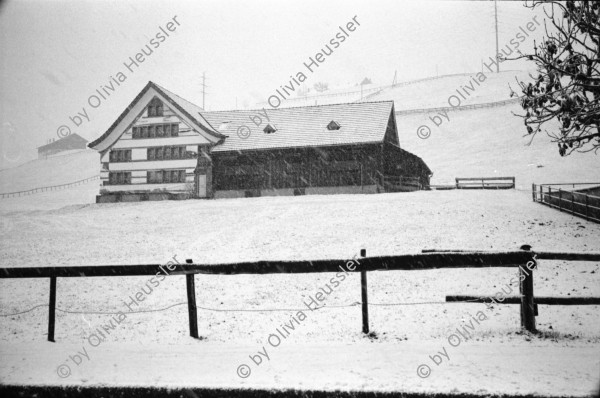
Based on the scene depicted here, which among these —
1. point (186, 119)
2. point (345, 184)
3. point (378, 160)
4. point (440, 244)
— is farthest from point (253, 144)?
point (440, 244)

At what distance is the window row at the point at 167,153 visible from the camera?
25.5 meters

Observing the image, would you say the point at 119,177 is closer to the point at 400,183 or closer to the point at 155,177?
the point at 155,177

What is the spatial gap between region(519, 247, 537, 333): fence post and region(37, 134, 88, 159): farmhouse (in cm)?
9651

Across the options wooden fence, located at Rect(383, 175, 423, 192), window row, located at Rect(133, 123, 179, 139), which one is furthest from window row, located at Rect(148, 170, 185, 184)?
wooden fence, located at Rect(383, 175, 423, 192)

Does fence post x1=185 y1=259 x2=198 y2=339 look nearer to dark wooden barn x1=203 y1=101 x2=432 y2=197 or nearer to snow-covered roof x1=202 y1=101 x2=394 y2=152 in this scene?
dark wooden barn x1=203 y1=101 x2=432 y2=197

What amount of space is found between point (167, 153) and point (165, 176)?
66.5 inches

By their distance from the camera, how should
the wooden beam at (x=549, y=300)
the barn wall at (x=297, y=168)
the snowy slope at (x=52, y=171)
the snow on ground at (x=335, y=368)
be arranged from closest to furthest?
the snow on ground at (x=335, y=368), the wooden beam at (x=549, y=300), the barn wall at (x=297, y=168), the snowy slope at (x=52, y=171)

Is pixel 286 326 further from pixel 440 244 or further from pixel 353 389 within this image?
pixel 440 244

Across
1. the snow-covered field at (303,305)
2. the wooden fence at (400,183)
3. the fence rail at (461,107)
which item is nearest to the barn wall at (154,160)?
the snow-covered field at (303,305)

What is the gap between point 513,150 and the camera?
4081 cm

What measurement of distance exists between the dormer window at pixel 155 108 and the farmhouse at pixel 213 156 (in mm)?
71

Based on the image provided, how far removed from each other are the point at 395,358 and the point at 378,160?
20.7 metres

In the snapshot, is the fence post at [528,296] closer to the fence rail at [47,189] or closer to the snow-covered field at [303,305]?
the snow-covered field at [303,305]

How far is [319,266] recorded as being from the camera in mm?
5129
